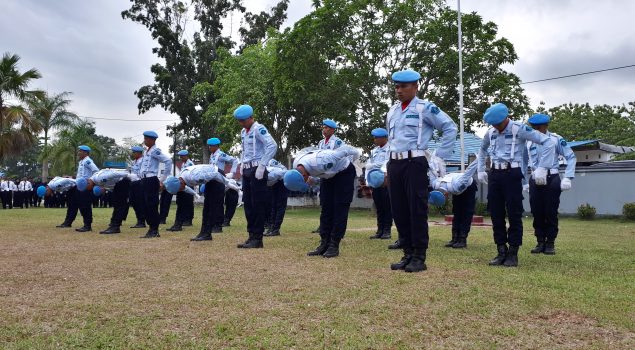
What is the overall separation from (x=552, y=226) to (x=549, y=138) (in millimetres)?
1412

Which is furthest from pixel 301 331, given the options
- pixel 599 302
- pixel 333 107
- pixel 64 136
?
pixel 64 136

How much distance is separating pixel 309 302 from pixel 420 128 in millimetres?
2722

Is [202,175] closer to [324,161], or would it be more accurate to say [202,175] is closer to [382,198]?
[324,161]

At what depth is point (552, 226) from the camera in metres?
8.22

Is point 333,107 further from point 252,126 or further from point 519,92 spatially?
point 252,126

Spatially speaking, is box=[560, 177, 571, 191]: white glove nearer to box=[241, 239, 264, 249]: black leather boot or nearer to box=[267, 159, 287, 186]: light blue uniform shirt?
box=[241, 239, 264, 249]: black leather boot

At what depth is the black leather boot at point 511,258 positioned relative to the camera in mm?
6543

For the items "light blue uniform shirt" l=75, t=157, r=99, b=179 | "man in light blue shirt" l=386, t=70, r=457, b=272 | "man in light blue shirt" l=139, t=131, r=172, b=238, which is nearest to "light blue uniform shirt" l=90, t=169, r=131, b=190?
"light blue uniform shirt" l=75, t=157, r=99, b=179

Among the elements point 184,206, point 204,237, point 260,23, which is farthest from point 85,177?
point 260,23

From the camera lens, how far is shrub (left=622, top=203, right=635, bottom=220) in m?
18.6

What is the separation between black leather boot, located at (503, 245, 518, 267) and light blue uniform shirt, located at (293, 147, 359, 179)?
2487 millimetres

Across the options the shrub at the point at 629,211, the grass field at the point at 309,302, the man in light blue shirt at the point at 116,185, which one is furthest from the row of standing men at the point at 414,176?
the shrub at the point at 629,211

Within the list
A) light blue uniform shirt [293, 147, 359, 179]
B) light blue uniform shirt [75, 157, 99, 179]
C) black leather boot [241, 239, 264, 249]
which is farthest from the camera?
light blue uniform shirt [75, 157, 99, 179]

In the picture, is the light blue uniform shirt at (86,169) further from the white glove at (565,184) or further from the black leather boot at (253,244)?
the white glove at (565,184)
